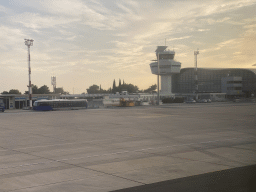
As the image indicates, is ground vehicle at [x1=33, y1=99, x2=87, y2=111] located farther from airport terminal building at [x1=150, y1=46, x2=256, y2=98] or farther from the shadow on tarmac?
airport terminal building at [x1=150, y1=46, x2=256, y2=98]

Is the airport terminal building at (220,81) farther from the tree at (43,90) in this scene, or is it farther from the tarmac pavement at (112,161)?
the tarmac pavement at (112,161)

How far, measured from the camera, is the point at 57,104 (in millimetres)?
74188

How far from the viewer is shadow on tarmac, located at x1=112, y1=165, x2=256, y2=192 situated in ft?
25.6

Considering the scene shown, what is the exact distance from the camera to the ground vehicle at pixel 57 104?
2790 inches

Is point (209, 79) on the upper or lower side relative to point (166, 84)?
upper

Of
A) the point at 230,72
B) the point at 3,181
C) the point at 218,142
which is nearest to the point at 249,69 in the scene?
the point at 230,72

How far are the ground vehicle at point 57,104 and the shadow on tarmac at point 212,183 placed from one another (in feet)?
216

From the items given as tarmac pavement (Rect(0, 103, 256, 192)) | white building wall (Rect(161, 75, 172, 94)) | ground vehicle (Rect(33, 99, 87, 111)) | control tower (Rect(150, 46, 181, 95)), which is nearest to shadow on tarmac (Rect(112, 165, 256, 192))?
tarmac pavement (Rect(0, 103, 256, 192))

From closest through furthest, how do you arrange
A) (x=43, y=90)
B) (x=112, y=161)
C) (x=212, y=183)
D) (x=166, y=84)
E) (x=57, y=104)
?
(x=212, y=183) < (x=112, y=161) < (x=57, y=104) < (x=166, y=84) < (x=43, y=90)

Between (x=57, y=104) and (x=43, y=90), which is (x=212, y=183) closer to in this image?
(x=57, y=104)

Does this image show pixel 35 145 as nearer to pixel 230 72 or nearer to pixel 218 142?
pixel 218 142

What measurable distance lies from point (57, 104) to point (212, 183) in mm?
68864

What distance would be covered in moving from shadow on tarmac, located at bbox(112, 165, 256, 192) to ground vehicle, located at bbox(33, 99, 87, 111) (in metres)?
65.7

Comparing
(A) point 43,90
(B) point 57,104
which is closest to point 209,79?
(A) point 43,90
